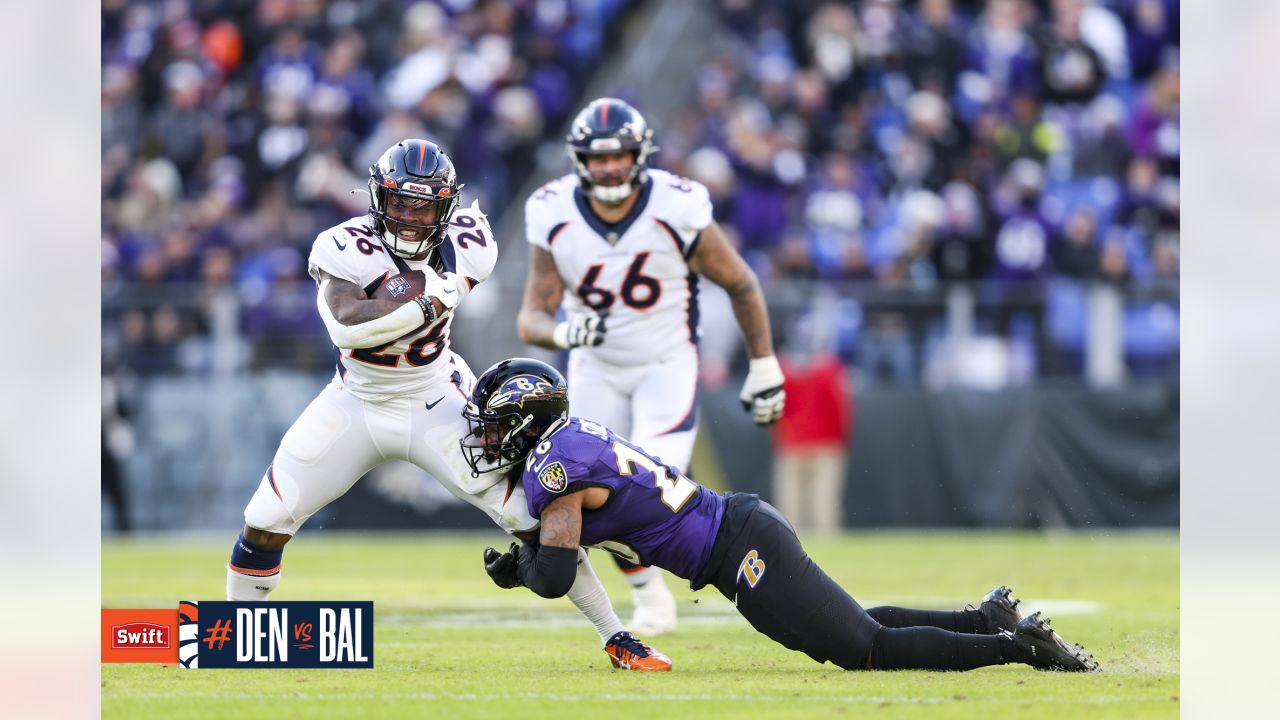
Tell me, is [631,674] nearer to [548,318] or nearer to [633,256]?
[548,318]

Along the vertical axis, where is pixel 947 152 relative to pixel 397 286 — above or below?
above

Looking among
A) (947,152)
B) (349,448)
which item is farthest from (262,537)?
(947,152)

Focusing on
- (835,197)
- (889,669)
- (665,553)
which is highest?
(835,197)

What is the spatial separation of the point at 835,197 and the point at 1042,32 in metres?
3.33

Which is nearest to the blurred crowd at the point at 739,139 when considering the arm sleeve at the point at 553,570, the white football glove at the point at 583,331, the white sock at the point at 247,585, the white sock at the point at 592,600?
the white football glove at the point at 583,331

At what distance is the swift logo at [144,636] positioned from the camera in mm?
6031

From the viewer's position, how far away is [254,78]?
17.9m

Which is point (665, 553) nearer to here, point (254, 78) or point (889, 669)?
point (889, 669)

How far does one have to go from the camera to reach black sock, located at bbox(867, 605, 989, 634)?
20.9ft

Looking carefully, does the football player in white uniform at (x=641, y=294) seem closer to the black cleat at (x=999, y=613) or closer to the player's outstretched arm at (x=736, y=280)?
the player's outstretched arm at (x=736, y=280)

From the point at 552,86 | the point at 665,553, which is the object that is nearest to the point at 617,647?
the point at 665,553

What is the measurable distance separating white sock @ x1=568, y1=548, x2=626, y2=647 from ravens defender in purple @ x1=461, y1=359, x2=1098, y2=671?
0.57 feet

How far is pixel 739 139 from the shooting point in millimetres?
16641

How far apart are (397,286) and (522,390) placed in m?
0.74
